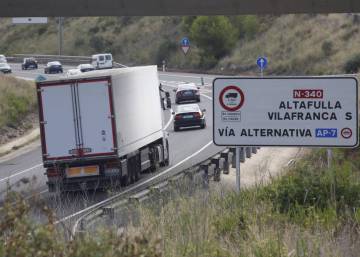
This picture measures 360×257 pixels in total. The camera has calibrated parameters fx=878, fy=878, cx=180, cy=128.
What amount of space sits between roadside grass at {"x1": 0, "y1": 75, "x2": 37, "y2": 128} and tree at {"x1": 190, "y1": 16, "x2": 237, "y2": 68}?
34.1 m

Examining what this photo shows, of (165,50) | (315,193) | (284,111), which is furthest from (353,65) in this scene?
(315,193)

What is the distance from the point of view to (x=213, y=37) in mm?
84250

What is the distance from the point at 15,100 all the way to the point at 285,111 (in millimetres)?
35095

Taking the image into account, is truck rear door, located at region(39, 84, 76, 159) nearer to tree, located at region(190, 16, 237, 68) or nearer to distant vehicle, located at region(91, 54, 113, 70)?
tree, located at region(190, 16, 237, 68)

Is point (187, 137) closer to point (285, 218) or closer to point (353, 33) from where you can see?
point (285, 218)

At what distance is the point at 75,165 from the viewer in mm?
23016

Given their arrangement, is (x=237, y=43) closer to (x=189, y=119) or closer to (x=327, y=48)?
(x=327, y=48)

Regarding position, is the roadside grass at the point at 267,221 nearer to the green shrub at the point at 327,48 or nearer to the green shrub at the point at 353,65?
the green shrub at the point at 353,65

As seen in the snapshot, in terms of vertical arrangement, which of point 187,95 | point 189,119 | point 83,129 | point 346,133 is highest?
point 346,133

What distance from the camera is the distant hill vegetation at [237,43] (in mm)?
73438

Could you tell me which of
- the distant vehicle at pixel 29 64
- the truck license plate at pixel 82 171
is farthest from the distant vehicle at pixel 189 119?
the distant vehicle at pixel 29 64

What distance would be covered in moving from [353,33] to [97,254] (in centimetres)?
7366

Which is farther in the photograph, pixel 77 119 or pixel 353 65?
pixel 353 65

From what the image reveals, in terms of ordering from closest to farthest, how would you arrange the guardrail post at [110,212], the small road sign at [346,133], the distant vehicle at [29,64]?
the guardrail post at [110,212] → the small road sign at [346,133] → the distant vehicle at [29,64]
